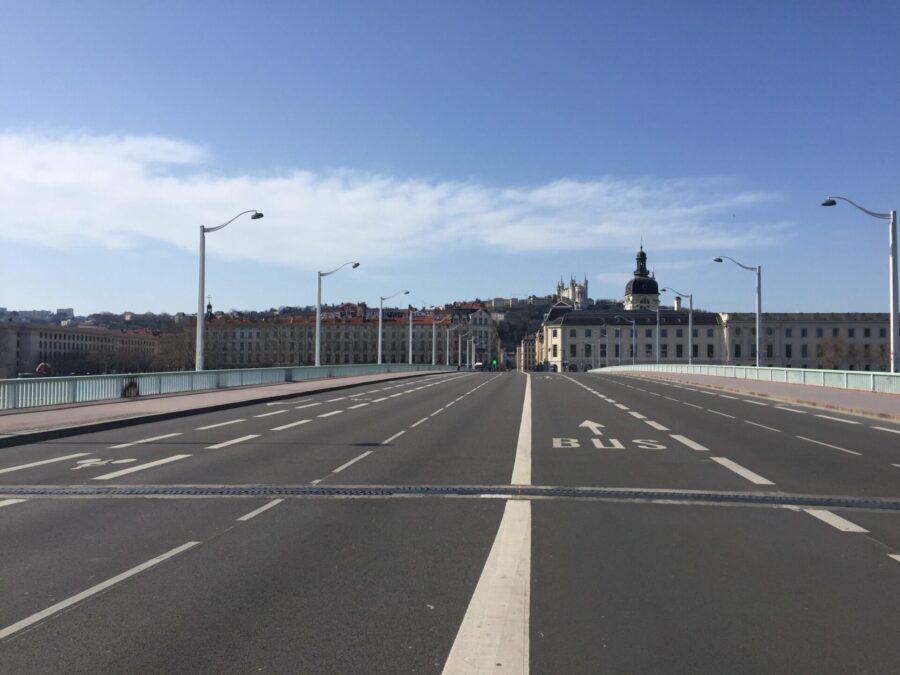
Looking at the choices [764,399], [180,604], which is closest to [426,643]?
[180,604]

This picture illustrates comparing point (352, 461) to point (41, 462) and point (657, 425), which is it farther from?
point (657, 425)

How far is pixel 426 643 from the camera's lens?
4.66 metres

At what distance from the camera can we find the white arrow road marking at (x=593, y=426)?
1812 cm

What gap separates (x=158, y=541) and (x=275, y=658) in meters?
3.34

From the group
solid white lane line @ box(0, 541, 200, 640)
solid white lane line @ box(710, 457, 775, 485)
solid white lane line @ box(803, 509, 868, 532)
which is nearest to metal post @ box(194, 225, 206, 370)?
solid white lane line @ box(710, 457, 775, 485)

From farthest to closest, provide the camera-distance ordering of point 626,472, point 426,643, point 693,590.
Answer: point 626,472
point 693,590
point 426,643

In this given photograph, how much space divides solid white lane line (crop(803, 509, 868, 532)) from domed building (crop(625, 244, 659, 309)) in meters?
182

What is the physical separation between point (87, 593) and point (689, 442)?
1283 cm

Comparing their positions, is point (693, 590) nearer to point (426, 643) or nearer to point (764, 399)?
point (426, 643)

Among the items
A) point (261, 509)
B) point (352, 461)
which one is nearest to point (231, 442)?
point (352, 461)

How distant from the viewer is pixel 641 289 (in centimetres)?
19100

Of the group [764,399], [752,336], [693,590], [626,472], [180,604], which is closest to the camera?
[180,604]

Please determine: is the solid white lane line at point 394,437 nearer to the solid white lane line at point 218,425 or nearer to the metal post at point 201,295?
the solid white lane line at point 218,425

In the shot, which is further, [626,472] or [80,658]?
[626,472]
